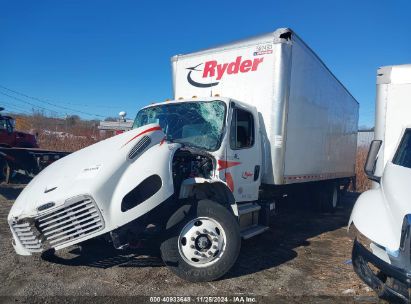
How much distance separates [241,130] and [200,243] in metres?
2.16

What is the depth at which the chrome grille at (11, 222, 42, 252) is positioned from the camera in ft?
12.4

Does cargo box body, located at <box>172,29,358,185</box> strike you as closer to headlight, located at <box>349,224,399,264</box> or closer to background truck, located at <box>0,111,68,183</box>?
headlight, located at <box>349,224,399,264</box>

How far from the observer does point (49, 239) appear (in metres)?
3.76

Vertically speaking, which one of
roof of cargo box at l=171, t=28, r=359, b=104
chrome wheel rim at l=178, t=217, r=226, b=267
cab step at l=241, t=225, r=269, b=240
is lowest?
cab step at l=241, t=225, r=269, b=240

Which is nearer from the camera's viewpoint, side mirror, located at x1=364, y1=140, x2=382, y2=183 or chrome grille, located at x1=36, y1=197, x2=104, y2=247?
chrome grille, located at x1=36, y1=197, x2=104, y2=247

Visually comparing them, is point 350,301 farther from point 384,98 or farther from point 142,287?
point 384,98

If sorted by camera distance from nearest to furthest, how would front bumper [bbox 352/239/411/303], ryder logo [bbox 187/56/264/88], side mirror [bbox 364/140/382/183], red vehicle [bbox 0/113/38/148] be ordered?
front bumper [bbox 352/239/411/303] → side mirror [bbox 364/140/382/183] → ryder logo [bbox 187/56/264/88] → red vehicle [bbox 0/113/38/148]

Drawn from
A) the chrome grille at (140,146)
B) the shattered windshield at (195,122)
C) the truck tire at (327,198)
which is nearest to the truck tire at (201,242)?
the chrome grille at (140,146)

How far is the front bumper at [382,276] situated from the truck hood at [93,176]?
233 cm

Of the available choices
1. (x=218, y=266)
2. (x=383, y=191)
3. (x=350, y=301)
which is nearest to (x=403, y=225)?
(x=383, y=191)

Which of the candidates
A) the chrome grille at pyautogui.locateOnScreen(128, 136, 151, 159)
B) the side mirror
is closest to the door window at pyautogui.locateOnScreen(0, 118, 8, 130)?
the chrome grille at pyautogui.locateOnScreen(128, 136, 151, 159)

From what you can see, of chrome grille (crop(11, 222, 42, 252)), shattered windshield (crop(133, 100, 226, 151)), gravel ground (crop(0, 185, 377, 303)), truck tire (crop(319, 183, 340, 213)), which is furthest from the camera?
truck tire (crop(319, 183, 340, 213))

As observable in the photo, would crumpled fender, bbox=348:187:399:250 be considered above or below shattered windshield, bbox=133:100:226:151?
below

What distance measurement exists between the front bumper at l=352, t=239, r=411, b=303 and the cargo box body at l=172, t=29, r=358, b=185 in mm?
2805
